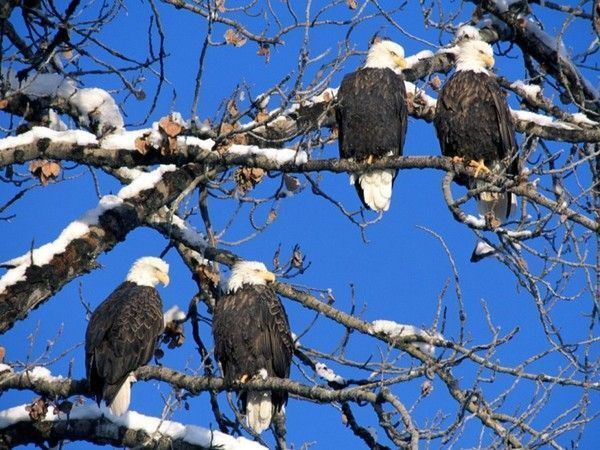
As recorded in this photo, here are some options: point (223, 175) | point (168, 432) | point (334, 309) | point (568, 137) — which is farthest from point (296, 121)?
point (168, 432)

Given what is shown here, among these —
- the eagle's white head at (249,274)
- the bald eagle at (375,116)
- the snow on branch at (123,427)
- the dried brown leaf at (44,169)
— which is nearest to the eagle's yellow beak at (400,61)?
the bald eagle at (375,116)

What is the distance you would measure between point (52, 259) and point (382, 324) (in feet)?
5.37

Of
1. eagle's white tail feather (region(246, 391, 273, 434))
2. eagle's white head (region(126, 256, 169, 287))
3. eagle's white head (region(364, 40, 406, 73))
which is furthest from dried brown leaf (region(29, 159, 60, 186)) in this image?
eagle's white head (region(364, 40, 406, 73))

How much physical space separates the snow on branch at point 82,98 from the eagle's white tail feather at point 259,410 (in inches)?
63.8

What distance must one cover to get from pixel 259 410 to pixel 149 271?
1256 millimetres

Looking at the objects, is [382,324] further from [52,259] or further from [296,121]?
[52,259]

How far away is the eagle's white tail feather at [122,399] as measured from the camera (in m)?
4.97

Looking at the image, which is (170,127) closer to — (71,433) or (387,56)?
(71,433)

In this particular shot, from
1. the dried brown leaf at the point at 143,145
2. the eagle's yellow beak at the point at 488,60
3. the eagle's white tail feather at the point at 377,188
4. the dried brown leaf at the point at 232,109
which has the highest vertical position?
the eagle's yellow beak at the point at 488,60

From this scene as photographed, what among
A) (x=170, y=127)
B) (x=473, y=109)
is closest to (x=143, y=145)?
(x=170, y=127)

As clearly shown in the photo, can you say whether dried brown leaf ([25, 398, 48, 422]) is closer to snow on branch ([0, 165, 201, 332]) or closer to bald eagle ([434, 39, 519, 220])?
snow on branch ([0, 165, 201, 332])

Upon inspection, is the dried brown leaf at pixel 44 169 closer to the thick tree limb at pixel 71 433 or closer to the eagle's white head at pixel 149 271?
the thick tree limb at pixel 71 433

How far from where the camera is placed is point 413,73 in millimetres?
6910

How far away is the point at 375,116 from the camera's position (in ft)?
21.6
